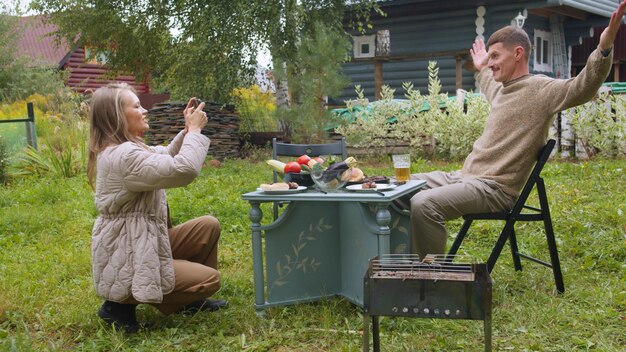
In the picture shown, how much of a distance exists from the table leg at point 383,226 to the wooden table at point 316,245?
A: 13cm

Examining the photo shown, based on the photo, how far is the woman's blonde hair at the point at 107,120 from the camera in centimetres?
333

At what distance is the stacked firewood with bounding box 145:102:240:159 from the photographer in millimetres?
11344

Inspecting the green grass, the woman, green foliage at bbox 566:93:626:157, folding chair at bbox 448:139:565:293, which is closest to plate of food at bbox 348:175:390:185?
folding chair at bbox 448:139:565:293

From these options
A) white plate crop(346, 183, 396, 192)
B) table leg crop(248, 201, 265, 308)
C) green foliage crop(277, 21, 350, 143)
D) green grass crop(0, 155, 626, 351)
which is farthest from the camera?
green foliage crop(277, 21, 350, 143)

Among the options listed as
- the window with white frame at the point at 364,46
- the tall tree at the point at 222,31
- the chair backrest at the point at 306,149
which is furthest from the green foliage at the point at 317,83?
the window with white frame at the point at 364,46

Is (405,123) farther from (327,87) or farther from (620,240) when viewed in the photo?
(620,240)

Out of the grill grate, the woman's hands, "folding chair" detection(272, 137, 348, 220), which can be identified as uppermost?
the woman's hands

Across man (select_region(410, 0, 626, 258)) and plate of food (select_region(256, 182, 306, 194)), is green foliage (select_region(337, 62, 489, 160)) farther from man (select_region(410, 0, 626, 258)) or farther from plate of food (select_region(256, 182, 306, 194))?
plate of food (select_region(256, 182, 306, 194))

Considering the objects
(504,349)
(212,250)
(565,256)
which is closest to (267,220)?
(212,250)

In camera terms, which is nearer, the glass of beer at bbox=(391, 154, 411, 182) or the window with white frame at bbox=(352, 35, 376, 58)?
the glass of beer at bbox=(391, 154, 411, 182)

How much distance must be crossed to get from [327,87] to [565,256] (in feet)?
17.7

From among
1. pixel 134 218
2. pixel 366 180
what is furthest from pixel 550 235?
pixel 134 218

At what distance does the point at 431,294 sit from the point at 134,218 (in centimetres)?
160

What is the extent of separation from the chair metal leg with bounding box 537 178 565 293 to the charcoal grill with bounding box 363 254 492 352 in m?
1.37
